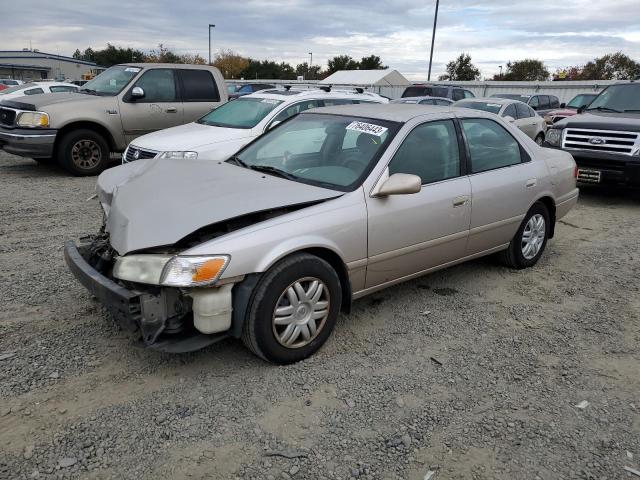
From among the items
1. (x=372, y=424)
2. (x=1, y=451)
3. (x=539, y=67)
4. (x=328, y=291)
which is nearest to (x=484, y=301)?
(x=328, y=291)

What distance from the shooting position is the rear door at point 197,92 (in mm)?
9703

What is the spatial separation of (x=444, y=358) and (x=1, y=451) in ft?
8.49

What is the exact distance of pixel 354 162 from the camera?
148 inches

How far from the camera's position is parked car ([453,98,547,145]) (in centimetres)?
1251

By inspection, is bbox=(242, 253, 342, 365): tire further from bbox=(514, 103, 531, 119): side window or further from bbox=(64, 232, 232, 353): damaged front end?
bbox=(514, 103, 531, 119): side window

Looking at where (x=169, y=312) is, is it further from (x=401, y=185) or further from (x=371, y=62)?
(x=371, y=62)

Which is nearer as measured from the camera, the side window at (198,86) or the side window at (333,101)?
the side window at (333,101)

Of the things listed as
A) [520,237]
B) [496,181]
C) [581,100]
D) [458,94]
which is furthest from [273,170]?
[581,100]

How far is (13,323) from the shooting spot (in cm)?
368

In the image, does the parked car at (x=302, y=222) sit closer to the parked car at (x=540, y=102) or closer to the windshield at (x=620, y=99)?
the windshield at (x=620, y=99)

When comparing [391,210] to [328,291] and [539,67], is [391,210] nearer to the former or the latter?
[328,291]

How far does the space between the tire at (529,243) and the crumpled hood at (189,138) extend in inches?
158

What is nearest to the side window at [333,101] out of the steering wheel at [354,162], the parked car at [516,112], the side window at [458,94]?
the steering wheel at [354,162]

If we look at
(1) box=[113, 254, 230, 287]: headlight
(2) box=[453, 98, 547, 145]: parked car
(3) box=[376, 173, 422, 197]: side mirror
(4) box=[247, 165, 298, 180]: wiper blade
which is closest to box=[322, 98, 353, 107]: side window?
(4) box=[247, 165, 298, 180]: wiper blade
